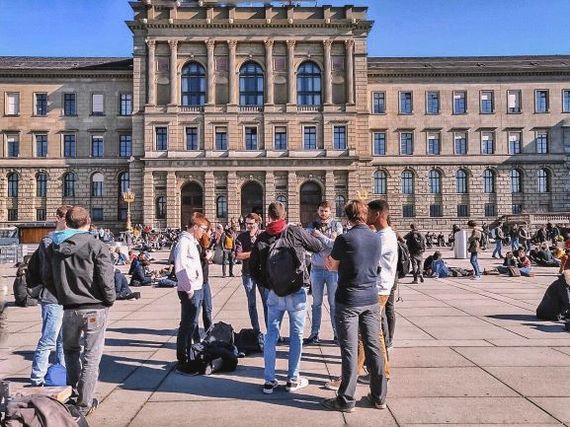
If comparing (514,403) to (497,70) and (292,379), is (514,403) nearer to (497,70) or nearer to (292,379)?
(292,379)

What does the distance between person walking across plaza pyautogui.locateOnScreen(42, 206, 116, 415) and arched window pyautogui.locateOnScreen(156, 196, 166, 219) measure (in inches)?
1800

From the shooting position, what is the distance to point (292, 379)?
596 cm

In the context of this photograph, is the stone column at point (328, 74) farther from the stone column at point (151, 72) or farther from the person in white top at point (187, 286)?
the person in white top at point (187, 286)

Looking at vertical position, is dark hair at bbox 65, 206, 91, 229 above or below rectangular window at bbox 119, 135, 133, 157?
below

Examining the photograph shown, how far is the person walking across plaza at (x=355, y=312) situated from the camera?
17.7 feet

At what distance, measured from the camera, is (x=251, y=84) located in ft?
167

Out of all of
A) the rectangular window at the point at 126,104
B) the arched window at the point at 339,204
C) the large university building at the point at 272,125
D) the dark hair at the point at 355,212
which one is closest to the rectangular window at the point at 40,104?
the large university building at the point at 272,125

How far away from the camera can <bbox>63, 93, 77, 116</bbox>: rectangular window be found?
53.6 metres

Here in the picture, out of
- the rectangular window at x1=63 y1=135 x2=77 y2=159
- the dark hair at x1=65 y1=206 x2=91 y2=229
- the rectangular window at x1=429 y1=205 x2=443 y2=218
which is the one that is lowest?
the dark hair at x1=65 y1=206 x2=91 y2=229

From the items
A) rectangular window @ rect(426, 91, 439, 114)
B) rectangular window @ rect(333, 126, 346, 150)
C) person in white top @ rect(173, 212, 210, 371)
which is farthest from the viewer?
rectangular window @ rect(426, 91, 439, 114)

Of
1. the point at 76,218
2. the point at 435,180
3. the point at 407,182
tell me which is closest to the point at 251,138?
the point at 407,182

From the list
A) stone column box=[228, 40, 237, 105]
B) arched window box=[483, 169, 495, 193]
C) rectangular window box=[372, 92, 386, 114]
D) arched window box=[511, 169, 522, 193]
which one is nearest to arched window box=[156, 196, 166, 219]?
stone column box=[228, 40, 237, 105]

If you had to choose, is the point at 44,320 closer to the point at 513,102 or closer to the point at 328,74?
the point at 328,74

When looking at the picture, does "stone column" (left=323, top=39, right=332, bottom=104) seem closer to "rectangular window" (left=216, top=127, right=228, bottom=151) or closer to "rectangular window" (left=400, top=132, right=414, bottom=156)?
"rectangular window" (left=400, top=132, right=414, bottom=156)
